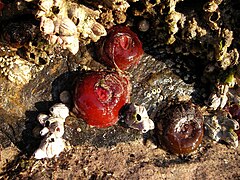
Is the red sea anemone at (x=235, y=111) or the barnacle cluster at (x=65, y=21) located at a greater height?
the barnacle cluster at (x=65, y=21)

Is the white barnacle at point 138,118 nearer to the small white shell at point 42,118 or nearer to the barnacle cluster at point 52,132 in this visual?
the barnacle cluster at point 52,132

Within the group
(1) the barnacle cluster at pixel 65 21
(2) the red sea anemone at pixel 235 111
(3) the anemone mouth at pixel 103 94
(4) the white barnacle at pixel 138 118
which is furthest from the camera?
(2) the red sea anemone at pixel 235 111

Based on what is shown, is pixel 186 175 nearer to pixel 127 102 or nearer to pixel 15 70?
pixel 127 102

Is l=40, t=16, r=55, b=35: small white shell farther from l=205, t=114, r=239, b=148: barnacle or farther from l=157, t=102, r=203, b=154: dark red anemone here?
l=205, t=114, r=239, b=148: barnacle

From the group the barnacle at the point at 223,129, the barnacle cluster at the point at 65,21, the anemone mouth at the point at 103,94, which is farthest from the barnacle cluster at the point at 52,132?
the barnacle at the point at 223,129

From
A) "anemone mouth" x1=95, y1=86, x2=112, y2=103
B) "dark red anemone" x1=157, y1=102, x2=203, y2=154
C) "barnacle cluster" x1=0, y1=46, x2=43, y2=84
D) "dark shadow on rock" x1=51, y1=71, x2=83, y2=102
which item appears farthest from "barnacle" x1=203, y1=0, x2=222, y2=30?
"barnacle cluster" x1=0, y1=46, x2=43, y2=84

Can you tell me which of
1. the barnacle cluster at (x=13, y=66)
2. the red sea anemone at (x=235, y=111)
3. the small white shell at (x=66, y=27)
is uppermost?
the small white shell at (x=66, y=27)
